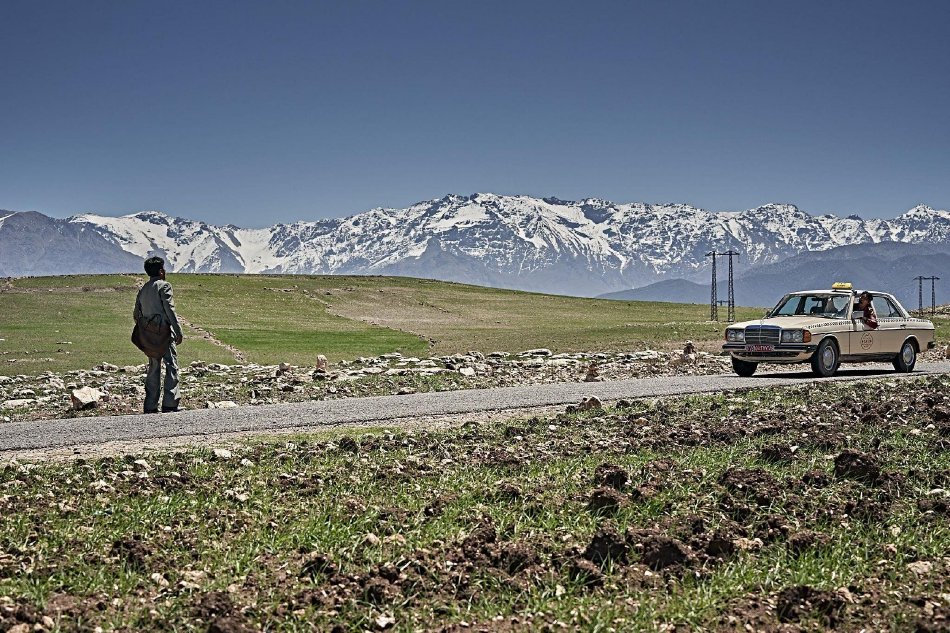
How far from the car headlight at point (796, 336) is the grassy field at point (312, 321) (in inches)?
536

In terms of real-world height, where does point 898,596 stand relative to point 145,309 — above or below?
below

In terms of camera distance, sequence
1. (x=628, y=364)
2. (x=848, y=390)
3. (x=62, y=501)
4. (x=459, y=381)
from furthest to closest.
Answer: (x=628, y=364) < (x=459, y=381) < (x=848, y=390) < (x=62, y=501)

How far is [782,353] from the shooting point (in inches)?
904

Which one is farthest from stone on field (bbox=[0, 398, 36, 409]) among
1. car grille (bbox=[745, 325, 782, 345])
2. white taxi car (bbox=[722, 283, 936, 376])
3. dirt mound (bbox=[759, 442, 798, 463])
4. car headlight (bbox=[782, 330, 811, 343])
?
car headlight (bbox=[782, 330, 811, 343])

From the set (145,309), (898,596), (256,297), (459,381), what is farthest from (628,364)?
(256,297)

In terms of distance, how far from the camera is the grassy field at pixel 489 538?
5.22 metres

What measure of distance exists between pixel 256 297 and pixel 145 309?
6540 centimetres

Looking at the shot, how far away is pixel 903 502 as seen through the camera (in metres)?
7.20

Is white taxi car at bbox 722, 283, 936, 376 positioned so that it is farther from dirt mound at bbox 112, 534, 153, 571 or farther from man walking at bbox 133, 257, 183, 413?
dirt mound at bbox 112, 534, 153, 571

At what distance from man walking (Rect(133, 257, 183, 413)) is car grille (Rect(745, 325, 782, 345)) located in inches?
592

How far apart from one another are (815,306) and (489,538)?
2046cm

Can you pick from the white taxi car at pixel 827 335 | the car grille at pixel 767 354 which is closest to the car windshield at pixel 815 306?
the white taxi car at pixel 827 335

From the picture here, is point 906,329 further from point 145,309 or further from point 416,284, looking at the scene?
point 416,284

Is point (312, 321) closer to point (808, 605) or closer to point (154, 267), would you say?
point (154, 267)
